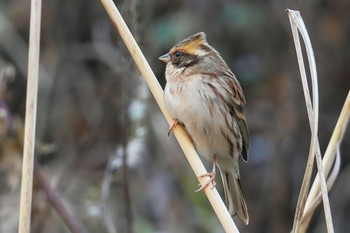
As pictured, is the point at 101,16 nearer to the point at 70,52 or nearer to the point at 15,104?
the point at 70,52

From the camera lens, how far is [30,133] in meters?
2.10

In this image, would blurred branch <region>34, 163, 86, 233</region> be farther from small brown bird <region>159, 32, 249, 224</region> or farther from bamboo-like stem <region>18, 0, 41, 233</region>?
bamboo-like stem <region>18, 0, 41, 233</region>

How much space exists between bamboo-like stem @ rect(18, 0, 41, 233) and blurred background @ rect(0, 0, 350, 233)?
186 centimetres

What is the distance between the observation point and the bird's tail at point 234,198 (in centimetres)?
269

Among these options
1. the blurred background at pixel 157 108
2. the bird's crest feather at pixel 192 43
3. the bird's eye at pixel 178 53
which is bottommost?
the blurred background at pixel 157 108

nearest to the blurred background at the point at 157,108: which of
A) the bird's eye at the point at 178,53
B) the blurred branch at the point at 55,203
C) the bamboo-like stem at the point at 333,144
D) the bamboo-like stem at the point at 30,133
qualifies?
the blurred branch at the point at 55,203

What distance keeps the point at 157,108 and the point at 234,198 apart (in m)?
1.56

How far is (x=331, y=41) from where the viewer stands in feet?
14.2

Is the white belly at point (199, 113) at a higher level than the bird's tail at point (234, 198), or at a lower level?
higher

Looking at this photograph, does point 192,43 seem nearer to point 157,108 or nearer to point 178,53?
point 178,53

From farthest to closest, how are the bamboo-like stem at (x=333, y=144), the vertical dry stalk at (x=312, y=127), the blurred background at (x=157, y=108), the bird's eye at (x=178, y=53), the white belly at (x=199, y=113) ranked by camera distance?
the blurred background at (x=157, y=108), the bird's eye at (x=178, y=53), the white belly at (x=199, y=113), the bamboo-like stem at (x=333, y=144), the vertical dry stalk at (x=312, y=127)

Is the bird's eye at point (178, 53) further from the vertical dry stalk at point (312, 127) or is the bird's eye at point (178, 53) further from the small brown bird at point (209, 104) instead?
the vertical dry stalk at point (312, 127)

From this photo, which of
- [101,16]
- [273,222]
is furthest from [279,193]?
[101,16]

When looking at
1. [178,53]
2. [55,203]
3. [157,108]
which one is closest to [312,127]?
[178,53]
